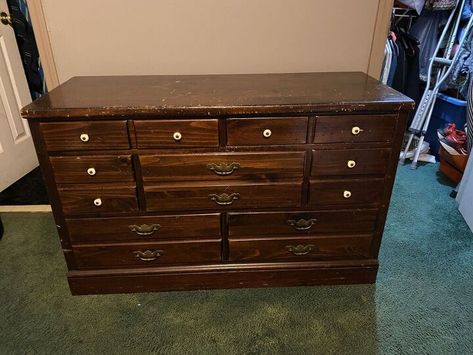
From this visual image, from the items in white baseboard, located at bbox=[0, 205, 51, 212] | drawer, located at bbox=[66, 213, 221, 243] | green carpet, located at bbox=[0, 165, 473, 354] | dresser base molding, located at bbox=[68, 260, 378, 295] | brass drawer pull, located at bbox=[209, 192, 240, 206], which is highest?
brass drawer pull, located at bbox=[209, 192, 240, 206]

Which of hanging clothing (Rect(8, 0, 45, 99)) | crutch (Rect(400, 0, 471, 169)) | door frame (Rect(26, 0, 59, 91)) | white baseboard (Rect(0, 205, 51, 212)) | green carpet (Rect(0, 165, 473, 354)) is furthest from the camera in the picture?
crutch (Rect(400, 0, 471, 169))

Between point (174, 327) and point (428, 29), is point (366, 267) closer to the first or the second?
point (174, 327)

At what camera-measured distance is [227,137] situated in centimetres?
125

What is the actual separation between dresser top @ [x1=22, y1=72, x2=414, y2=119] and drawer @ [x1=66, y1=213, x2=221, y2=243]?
0.43 meters

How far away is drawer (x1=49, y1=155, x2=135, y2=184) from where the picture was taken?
1.26 m

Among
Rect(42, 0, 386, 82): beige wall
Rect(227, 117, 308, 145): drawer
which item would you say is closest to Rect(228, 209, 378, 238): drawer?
Rect(227, 117, 308, 145): drawer

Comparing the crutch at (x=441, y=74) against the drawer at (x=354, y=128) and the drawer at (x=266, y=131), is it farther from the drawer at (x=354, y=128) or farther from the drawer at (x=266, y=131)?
the drawer at (x=266, y=131)

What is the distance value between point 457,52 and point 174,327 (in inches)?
98.4

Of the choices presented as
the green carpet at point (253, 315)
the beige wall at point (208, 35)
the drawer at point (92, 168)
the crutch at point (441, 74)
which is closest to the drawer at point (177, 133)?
the drawer at point (92, 168)

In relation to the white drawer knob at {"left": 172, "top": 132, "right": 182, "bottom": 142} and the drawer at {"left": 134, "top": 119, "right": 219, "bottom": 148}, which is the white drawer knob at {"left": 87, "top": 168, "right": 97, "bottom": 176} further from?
the white drawer knob at {"left": 172, "top": 132, "right": 182, "bottom": 142}

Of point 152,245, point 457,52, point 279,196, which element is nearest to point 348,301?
point 279,196

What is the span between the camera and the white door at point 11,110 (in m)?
2.18

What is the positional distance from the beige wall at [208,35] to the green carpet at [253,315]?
101 centimetres

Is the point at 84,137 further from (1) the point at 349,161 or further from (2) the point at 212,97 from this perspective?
(1) the point at 349,161
